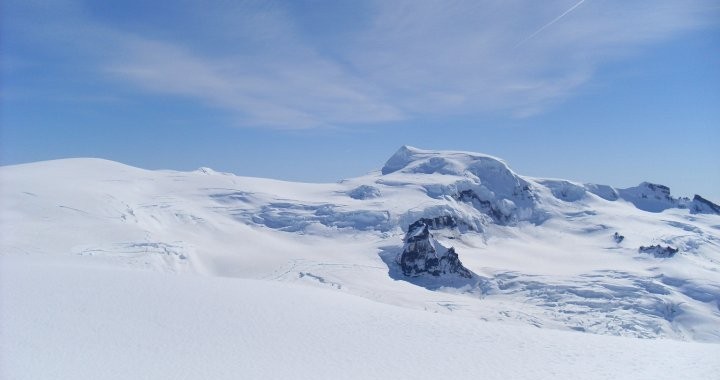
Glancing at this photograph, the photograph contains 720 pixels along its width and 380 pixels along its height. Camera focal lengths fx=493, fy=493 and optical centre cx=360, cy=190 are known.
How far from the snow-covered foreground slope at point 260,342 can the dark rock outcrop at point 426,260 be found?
36.3 meters

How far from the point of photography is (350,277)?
5281 centimetres

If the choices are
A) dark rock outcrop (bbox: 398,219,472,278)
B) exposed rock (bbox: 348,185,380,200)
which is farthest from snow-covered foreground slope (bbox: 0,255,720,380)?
exposed rock (bbox: 348,185,380,200)

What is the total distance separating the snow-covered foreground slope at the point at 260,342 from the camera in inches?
613

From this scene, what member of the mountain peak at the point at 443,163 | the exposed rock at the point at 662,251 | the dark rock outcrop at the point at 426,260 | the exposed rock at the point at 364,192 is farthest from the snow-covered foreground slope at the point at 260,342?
the mountain peak at the point at 443,163

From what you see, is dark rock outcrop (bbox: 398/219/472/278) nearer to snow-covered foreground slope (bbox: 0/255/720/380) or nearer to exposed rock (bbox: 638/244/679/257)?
exposed rock (bbox: 638/244/679/257)

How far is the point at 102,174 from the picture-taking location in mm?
69438

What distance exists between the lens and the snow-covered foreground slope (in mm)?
15562

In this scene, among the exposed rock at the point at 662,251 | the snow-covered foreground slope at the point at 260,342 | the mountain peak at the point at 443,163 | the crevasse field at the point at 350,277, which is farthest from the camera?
the mountain peak at the point at 443,163

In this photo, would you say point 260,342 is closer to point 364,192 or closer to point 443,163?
point 364,192

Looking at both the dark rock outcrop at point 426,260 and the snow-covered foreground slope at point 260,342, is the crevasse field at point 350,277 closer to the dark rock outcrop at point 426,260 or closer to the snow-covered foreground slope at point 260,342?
the snow-covered foreground slope at point 260,342

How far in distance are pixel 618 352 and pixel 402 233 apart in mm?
52805

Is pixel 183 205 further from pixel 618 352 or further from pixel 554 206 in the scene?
pixel 554 206

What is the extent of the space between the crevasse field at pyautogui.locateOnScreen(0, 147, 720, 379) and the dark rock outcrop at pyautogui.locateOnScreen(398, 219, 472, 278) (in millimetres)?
699

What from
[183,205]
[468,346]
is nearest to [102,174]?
[183,205]
